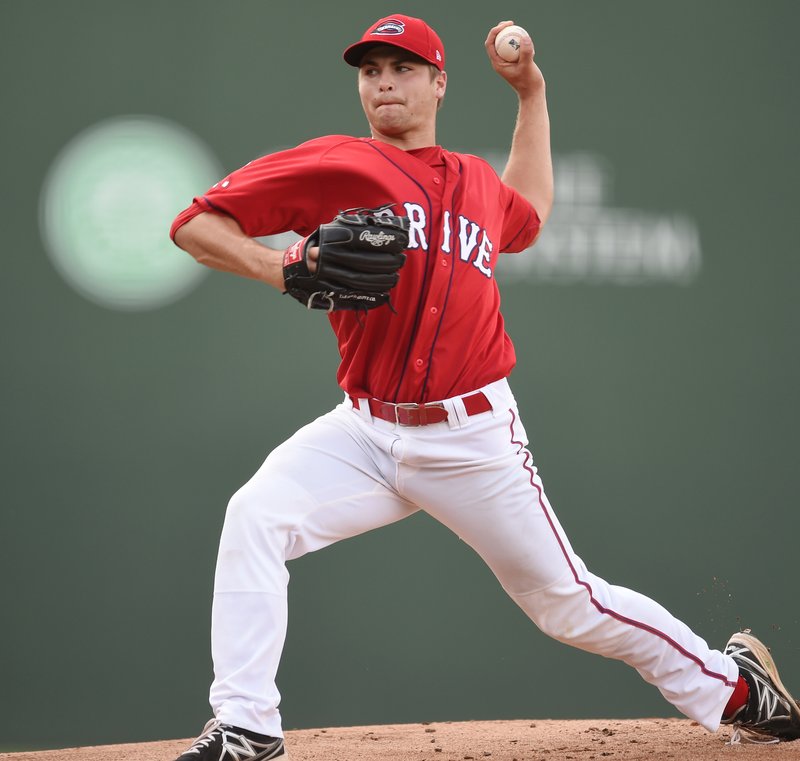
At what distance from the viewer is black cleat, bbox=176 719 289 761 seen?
6.24 feet

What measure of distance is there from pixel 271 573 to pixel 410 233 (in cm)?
→ 78

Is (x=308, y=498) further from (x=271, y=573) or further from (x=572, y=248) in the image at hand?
(x=572, y=248)

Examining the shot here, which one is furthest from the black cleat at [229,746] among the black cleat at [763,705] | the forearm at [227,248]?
the black cleat at [763,705]

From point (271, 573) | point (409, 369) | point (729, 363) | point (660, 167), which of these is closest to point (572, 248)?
point (660, 167)

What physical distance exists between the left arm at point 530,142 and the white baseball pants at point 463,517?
657 millimetres

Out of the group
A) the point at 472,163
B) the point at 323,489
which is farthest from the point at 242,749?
the point at 472,163

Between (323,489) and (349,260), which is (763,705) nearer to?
(323,489)

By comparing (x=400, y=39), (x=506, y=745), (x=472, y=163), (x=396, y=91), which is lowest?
(x=506, y=745)

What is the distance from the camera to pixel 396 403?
227 cm

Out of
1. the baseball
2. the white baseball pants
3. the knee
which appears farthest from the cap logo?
the knee

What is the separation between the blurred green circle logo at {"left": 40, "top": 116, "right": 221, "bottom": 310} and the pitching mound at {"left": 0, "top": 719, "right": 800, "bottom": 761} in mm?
1661

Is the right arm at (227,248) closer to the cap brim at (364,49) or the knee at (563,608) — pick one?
the cap brim at (364,49)

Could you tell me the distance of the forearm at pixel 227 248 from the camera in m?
2.08

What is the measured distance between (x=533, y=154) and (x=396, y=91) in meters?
0.54
